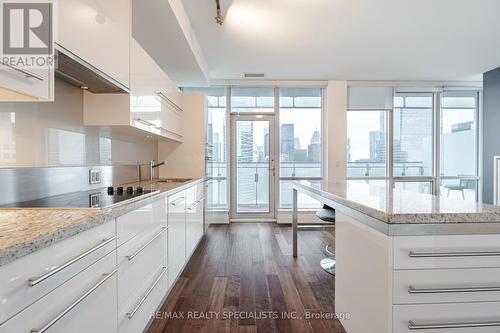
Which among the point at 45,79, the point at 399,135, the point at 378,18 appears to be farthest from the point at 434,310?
the point at 399,135

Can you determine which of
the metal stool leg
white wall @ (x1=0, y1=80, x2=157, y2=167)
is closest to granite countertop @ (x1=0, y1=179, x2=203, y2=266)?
white wall @ (x1=0, y1=80, x2=157, y2=167)

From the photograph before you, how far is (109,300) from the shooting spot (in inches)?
50.0

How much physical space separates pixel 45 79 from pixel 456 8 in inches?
142

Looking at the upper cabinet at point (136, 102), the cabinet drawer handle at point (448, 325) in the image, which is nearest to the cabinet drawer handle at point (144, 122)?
the upper cabinet at point (136, 102)

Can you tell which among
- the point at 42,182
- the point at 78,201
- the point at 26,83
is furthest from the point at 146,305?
the point at 26,83

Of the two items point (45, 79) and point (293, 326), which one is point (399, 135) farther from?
point (45, 79)

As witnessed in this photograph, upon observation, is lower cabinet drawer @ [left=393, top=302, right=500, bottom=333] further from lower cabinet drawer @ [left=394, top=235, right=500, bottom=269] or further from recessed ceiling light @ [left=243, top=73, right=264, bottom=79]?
recessed ceiling light @ [left=243, top=73, right=264, bottom=79]

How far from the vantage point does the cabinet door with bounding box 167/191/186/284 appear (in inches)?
90.0

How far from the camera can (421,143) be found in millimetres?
5449

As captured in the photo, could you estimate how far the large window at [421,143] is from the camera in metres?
5.38

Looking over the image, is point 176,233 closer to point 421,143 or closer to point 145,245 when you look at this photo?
point 145,245

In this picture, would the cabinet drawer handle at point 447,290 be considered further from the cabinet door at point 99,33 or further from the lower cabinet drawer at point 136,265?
the cabinet door at point 99,33

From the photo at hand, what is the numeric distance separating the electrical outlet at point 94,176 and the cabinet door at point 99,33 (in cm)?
78

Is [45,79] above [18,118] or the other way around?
above
